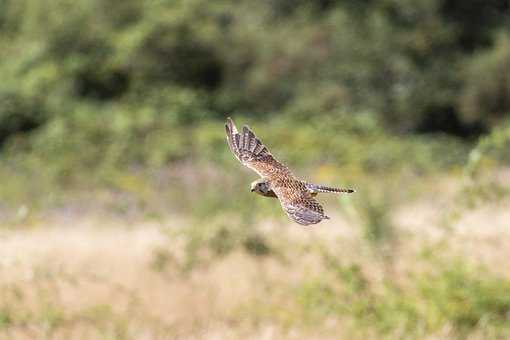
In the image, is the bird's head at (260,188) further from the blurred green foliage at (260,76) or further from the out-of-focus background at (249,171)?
the blurred green foliage at (260,76)

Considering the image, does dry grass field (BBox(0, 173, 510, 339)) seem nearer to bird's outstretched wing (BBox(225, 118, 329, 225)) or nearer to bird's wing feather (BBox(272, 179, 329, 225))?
bird's outstretched wing (BBox(225, 118, 329, 225))

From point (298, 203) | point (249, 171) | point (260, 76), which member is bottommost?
point (298, 203)

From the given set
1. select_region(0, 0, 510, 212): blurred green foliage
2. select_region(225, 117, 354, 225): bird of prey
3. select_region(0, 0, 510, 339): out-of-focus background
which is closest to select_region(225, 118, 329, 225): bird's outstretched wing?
select_region(225, 117, 354, 225): bird of prey

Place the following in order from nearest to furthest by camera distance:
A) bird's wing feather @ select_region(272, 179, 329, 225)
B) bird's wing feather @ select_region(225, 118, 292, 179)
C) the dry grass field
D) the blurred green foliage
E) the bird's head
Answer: bird's wing feather @ select_region(272, 179, 329, 225)
the bird's head
bird's wing feather @ select_region(225, 118, 292, 179)
the dry grass field
the blurred green foliage

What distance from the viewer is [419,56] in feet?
69.8

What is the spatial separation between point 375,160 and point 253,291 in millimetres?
10180

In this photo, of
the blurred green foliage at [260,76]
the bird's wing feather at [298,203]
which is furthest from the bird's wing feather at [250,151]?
the blurred green foliage at [260,76]

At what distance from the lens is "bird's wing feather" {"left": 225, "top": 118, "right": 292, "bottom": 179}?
9.41 ft

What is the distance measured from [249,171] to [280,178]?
9721 millimetres

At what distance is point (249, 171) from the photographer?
40.5ft

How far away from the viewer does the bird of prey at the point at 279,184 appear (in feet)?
7.12

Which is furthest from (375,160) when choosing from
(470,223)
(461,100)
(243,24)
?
(470,223)

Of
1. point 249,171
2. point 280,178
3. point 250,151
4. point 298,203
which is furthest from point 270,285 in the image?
point 298,203

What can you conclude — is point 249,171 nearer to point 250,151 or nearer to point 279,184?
Result: point 250,151
